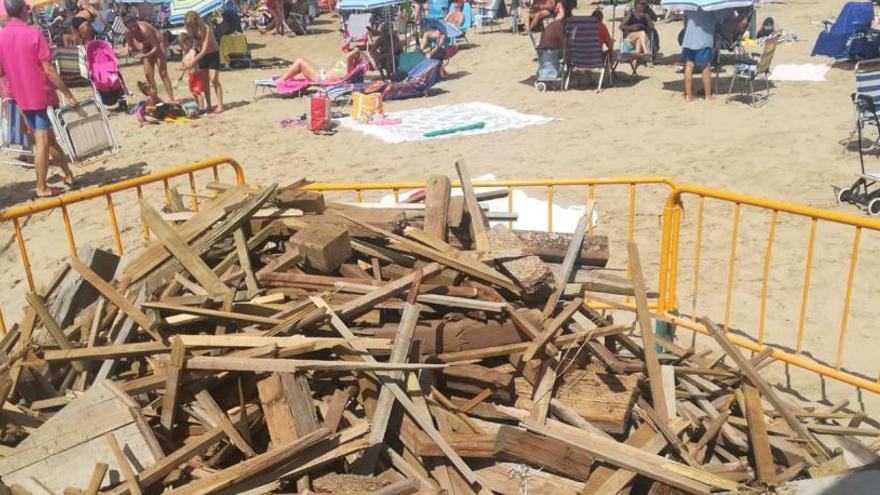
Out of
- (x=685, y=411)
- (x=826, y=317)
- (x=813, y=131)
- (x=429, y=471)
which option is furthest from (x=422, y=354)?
(x=813, y=131)

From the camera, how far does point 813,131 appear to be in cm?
1038

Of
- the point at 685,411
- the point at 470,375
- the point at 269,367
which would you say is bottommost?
the point at 685,411

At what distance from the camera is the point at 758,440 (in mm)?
3414

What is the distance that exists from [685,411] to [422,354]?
139 centimetres

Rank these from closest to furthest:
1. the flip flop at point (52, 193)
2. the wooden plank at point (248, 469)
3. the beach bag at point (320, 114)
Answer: the wooden plank at point (248, 469)
the flip flop at point (52, 193)
the beach bag at point (320, 114)


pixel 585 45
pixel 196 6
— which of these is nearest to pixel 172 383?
pixel 585 45

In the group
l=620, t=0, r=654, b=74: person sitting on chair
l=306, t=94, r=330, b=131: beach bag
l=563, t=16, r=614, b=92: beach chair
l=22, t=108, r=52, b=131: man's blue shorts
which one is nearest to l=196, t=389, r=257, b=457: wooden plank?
l=22, t=108, r=52, b=131: man's blue shorts

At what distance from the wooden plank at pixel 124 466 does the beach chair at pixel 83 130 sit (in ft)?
28.7

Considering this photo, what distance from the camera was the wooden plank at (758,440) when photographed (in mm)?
3303

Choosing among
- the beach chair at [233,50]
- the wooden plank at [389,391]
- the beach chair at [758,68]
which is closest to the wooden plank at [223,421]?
the wooden plank at [389,391]

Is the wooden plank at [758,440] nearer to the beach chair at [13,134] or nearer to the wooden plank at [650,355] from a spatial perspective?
the wooden plank at [650,355]

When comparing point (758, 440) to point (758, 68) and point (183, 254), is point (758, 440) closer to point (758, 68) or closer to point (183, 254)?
point (183, 254)

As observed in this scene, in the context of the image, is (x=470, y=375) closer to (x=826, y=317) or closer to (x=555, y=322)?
(x=555, y=322)

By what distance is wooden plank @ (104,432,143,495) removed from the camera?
→ 282 centimetres
